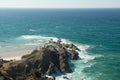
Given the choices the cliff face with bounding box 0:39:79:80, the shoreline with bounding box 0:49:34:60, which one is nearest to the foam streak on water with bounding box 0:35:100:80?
the cliff face with bounding box 0:39:79:80

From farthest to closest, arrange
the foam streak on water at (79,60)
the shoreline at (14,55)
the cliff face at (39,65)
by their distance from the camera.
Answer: the shoreline at (14,55)
the foam streak on water at (79,60)
the cliff face at (39,65)

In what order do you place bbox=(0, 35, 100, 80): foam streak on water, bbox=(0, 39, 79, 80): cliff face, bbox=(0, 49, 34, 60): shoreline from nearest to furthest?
bbox=(0, 39, 79, 80): cliff face < bbox=(0, 35, 100, 80): foam streak on water < bbox=(0, 49, 34, 60): shoreline

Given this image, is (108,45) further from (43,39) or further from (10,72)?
(10,72)

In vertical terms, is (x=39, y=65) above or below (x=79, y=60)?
above

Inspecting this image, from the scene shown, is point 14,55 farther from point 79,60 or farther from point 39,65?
point 79,60

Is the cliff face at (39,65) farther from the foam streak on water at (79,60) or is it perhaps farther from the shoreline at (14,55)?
the shoreline at (14,55)

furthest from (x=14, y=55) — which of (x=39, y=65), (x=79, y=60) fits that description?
(x=79, y=60)

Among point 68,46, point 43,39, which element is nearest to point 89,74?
point 68,46

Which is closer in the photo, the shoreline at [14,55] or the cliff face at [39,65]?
the cliff face at [39,65]

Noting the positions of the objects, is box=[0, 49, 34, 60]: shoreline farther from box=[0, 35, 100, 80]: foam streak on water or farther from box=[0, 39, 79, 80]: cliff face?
box=[0, 39, 79, 80]: cliff face

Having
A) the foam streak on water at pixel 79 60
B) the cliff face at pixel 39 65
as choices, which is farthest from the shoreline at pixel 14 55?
the cliff face at pixel 39 65

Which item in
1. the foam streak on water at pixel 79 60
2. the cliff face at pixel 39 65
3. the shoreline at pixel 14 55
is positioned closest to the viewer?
the cliff face at pixel 39 65
